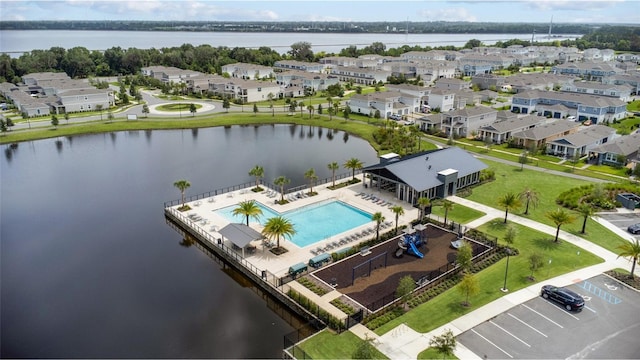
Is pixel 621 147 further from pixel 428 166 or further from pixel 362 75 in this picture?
pixel 362 75

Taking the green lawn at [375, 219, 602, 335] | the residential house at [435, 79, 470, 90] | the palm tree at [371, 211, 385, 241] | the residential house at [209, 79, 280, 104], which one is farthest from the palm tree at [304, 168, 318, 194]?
the residential house at [435, 79, 470, 90]

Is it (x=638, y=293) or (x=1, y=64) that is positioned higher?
(x=1, y=64)

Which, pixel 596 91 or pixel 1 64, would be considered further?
pixel 1 64

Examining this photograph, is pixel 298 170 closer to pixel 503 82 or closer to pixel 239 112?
pixel 239 112

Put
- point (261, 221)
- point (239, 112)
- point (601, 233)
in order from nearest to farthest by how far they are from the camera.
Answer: point (601, 233)
point (261, 221)
point (239, 112)

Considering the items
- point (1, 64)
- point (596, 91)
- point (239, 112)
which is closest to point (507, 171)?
point (239, 112)

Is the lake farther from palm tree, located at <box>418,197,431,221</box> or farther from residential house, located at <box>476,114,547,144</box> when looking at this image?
residential house, located at <box>476,114,547,144</box>

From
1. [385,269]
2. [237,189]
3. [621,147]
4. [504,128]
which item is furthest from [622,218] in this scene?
[237,189]
